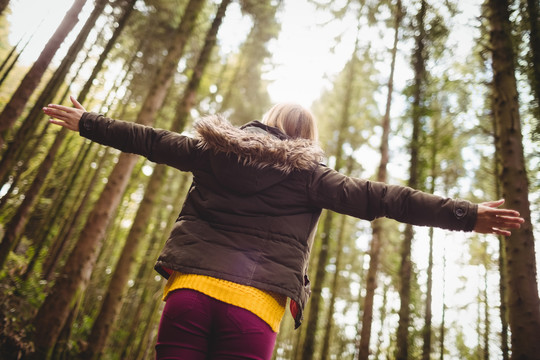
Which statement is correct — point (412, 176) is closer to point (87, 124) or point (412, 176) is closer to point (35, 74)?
point (87, 124)

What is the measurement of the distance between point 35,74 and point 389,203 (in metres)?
6.38

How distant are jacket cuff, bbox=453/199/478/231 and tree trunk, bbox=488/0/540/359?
116 inches

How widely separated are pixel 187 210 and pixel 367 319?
6.94m

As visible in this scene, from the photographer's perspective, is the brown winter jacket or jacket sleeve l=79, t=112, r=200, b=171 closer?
the brown winter jacket

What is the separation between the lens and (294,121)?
2.18 meters

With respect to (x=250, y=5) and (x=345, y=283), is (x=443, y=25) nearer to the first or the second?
(x=250, y=5)

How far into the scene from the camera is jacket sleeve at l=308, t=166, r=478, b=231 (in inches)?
67.9

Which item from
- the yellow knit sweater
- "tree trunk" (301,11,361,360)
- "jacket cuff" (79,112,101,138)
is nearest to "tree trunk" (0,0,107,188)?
"jacket cuff" (79,112,101,138)

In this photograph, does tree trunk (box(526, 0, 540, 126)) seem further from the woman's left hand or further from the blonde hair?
the blonde hair

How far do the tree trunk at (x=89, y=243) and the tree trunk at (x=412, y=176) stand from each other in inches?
251

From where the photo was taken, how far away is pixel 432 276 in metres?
A: 10.5

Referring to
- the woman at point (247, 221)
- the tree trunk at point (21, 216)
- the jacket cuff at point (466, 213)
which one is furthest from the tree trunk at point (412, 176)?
the tree trunk at point (21, 216)

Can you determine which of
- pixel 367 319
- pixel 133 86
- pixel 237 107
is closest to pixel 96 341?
pixel 367 319

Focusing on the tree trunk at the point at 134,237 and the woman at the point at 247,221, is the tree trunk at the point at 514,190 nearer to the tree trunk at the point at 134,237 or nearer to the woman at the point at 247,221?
the woman at the point at 247,221
